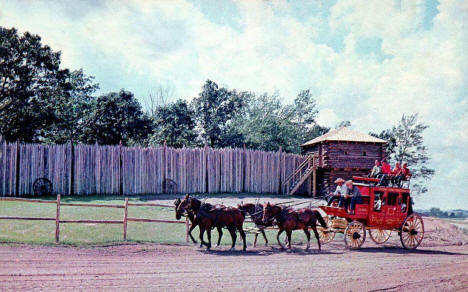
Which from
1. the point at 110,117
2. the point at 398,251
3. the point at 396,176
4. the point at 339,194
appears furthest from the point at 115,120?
the point at 398,251

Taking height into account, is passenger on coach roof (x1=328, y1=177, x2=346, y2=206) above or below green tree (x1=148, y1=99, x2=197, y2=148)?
below

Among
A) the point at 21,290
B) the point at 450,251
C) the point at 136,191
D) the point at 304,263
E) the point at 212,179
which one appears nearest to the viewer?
the point at 21,290

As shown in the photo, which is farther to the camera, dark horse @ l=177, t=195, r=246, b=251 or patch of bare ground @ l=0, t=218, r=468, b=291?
dark horse @ l=177, t=195, r=246, b=251

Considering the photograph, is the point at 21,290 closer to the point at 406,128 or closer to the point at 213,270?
the point at 213,270

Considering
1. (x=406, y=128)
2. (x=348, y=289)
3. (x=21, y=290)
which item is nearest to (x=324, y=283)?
(x=348, y=289)

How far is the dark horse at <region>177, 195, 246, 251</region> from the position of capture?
12.1 metres

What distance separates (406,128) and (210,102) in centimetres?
1572

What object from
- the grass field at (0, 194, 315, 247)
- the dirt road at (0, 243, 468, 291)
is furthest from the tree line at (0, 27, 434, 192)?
the dirt road at (0, 243, 468, 291)

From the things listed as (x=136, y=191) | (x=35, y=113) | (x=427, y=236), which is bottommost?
(x=427, y=236)

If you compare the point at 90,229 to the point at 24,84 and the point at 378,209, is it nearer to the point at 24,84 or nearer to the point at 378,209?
the point at 378,209

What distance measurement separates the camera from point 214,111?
108ft

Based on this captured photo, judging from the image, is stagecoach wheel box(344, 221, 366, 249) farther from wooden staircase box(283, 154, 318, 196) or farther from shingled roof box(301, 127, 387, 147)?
shingled roof box(301, 127, 387, 147)

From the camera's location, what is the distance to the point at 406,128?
3422 cm

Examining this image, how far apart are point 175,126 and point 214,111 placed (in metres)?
3.56
